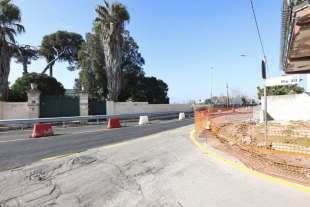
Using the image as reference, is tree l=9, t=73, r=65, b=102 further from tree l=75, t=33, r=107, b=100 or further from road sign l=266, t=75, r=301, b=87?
road sign l=266, t=75, r=301, b=87

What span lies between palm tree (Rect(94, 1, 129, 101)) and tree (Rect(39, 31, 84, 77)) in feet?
63.3

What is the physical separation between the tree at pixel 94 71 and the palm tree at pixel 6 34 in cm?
1392

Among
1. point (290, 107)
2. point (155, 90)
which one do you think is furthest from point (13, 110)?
point (155, 90)

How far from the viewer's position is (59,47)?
59969 millimetres

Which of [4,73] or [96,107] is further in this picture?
[96,107]

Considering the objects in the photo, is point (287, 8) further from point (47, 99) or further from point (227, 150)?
point (47, 99)

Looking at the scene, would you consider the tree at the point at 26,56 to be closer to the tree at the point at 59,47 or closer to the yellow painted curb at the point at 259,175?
the tree at the point at 59,47

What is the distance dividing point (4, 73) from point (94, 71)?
1627 centimetres

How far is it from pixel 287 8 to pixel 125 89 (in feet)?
132

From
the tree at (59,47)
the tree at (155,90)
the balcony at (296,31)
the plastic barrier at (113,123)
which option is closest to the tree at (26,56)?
the tree at (59,47)

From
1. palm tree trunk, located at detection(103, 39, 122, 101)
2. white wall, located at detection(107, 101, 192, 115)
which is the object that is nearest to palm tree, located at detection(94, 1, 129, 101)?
palm tree trunk, located at detection(103, 39, 122, 101)

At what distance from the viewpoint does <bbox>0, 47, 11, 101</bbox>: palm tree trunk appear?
31.3 meters

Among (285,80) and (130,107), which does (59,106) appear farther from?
(285,80)

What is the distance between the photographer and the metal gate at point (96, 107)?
3653 centimetres
